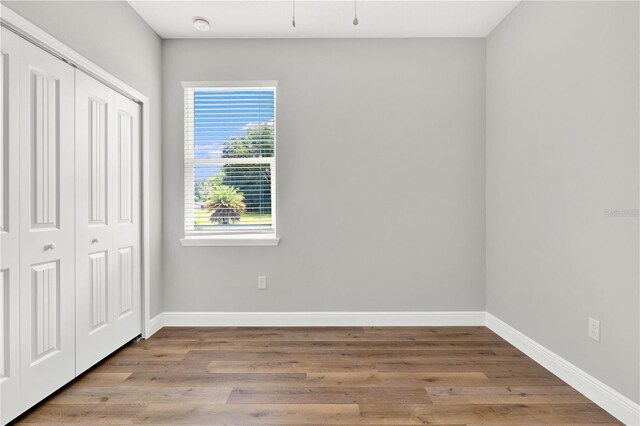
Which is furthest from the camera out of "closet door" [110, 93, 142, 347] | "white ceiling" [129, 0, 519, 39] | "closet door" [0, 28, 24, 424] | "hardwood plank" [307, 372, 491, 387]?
"white ceiling" [129, 0, 519, 39]

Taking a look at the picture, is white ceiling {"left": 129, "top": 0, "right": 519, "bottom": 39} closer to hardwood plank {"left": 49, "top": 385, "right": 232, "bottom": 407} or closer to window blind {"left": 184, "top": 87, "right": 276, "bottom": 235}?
window blind {"left": 184, "top": 87, "right": 276, "bottom": 235}

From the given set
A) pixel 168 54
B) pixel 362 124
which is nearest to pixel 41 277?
pixel 168 54

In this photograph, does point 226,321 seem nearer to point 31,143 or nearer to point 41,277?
point 41,277

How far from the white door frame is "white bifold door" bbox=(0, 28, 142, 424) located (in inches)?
1.9

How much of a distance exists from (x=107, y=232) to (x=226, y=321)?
4.49 feet

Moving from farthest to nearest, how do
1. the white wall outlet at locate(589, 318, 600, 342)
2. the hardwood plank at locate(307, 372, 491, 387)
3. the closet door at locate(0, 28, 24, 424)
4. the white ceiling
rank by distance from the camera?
the white ceiling
the hardwood plank at locate(307, 372, 491, 387)
the white wall outlet at locate(589, 318, 600, 342)
the closet door at locate(0, 28, 24, 424)

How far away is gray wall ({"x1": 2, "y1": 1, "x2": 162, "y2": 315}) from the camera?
2084mm

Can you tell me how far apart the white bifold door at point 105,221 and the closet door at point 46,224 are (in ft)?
0.30

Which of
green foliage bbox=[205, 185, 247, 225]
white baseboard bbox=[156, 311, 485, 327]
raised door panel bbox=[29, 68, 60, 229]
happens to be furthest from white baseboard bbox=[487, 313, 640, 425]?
raised door panel bbox=[29, 68, 60, 229]

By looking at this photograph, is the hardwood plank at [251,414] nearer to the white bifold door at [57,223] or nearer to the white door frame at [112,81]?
the white bifold door at [57,223]

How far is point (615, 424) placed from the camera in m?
1.86

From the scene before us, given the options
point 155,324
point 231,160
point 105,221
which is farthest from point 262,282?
point 105,221

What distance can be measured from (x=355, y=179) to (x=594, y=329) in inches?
81.6

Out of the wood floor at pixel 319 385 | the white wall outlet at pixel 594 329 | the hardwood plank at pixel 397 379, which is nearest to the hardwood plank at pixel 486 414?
the wood floor at pixel 319 385
